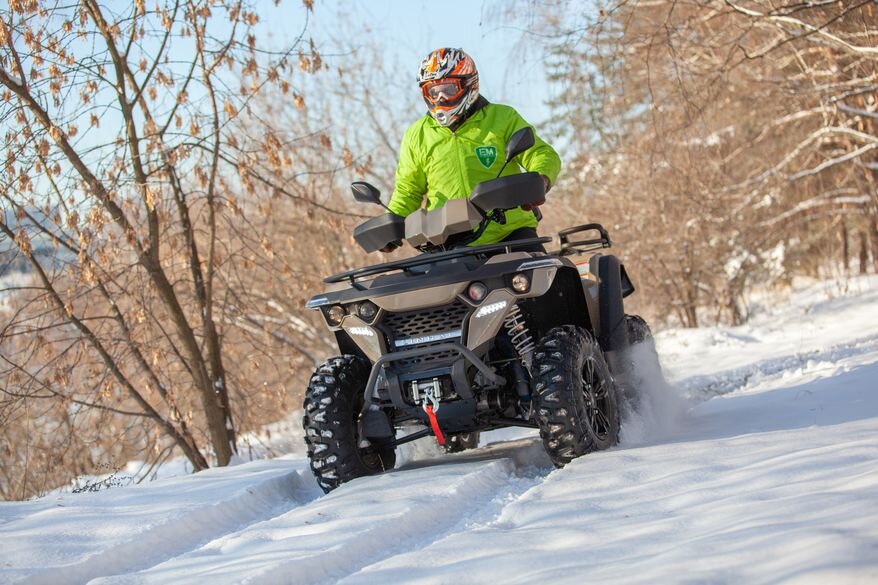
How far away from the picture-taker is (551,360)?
557 cm

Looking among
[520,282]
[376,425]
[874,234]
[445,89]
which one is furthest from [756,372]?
[874,234]

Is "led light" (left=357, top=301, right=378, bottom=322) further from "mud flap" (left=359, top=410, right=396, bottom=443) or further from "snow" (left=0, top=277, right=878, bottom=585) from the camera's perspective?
"snow" (left=0, top=277, right=878, bottom=585)

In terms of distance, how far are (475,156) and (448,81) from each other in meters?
0.53

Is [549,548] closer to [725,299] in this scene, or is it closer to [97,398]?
[97,398]

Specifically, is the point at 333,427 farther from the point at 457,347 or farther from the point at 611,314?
the point at 611,314

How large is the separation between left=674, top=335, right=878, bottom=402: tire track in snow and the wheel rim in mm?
3939

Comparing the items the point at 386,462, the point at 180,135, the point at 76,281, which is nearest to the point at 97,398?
the point at 76,281

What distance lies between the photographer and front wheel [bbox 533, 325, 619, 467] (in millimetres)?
5465

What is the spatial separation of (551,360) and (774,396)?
343 centimetres

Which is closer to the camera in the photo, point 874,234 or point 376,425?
point 376,425

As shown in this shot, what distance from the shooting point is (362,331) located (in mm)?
5832

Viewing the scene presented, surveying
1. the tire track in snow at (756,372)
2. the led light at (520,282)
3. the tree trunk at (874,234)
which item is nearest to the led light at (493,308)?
the led light at (520,282)

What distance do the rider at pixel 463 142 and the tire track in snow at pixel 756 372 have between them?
4.22 metres

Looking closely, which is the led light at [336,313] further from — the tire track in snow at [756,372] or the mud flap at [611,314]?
the tire track in snow at [756,372]
